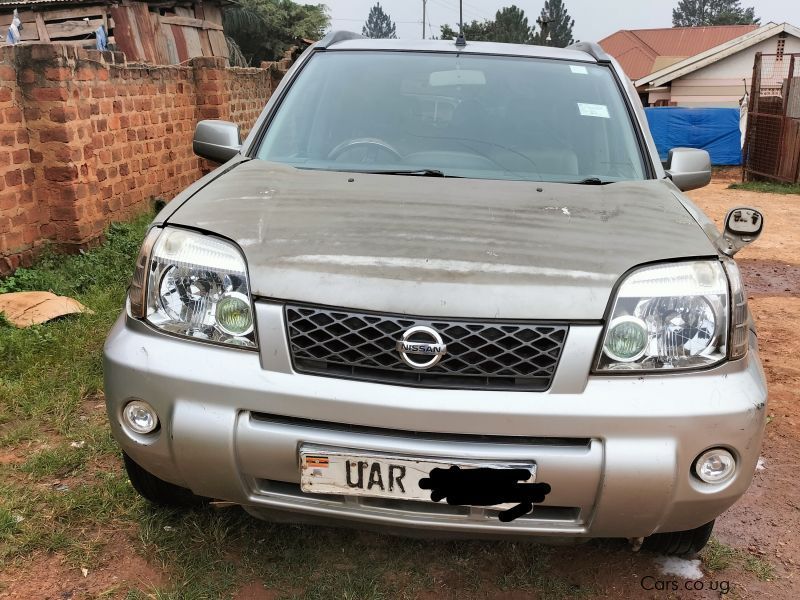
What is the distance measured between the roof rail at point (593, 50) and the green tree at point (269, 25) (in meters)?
22.5

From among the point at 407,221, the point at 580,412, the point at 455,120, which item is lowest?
the point at 580,412

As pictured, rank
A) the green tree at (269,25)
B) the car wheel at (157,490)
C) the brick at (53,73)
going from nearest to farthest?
the car wheel at (157,490), the brick at (53,73), the green tree at (269,25)

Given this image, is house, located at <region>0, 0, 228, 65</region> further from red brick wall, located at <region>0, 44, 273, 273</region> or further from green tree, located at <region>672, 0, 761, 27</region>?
green tree, located at <region>672, 0, 761, 27</region>

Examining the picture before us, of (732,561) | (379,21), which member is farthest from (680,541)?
(379,21)

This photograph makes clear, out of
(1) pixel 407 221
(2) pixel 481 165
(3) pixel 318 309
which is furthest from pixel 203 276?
(2) pixel 481 165

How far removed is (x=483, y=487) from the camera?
1.88 meters

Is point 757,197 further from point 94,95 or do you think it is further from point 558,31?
point 558,31

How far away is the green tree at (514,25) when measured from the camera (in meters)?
62.5

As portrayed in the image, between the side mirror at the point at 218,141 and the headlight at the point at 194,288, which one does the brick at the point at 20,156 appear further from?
the headlight at the point at 194,288

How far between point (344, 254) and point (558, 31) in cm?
8226

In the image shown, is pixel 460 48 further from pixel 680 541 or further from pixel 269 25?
pixel 269 25

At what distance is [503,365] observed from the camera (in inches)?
74.4

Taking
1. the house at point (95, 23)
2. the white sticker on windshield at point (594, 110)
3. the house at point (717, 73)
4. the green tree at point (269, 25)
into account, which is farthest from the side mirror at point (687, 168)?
the house at point (717, 73)

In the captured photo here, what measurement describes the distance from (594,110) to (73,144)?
3.93 meters
